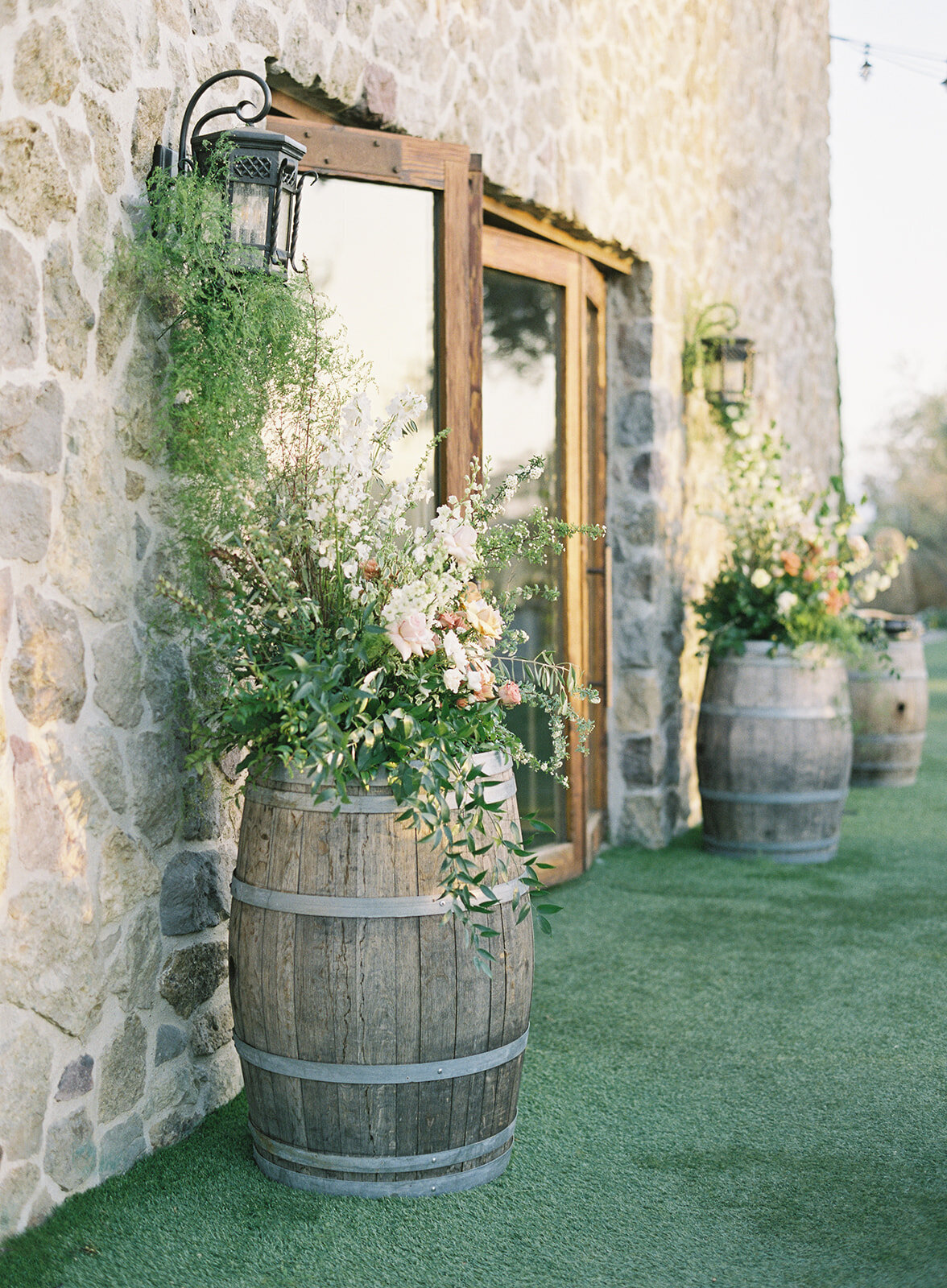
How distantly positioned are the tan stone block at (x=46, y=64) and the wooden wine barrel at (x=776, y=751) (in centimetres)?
340

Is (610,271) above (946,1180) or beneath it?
above

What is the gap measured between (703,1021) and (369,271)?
2210 mm

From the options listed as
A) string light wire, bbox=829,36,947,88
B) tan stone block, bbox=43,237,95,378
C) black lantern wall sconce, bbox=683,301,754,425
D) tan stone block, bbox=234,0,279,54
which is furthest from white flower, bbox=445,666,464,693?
string light wire, bbox=829,36,947,88

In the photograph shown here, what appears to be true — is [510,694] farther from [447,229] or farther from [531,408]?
[531,408]

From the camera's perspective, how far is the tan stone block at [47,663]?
2143 millimetres

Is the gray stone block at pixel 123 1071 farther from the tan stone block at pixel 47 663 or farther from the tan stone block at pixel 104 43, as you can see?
the tan stone block at pixel 104 43

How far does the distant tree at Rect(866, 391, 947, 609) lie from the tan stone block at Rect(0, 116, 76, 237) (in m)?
22.2

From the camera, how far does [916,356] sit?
24.5m

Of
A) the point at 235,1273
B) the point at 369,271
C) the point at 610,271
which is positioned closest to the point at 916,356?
the point at 610,271

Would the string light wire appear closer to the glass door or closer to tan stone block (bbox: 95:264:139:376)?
the glass door

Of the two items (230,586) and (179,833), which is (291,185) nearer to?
(230,586)

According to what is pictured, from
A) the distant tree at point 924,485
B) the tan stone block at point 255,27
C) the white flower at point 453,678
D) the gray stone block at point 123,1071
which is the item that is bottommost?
the gray stone block at point 123,1071

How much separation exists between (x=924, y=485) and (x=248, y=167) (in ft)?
77.8

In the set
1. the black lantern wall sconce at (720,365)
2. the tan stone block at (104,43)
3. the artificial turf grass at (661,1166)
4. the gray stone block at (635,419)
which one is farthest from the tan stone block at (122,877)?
the black lantern wall sconce at (720,365)
